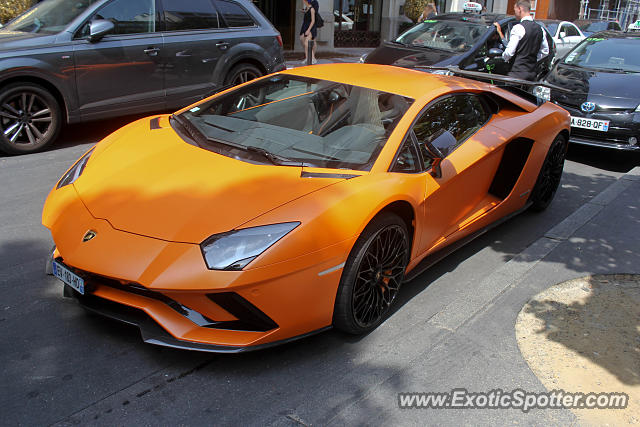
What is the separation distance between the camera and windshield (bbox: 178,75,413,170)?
3611 millimetres

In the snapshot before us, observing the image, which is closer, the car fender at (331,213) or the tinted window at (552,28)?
the car fender at (331,213)

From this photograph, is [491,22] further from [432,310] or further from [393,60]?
[432,310]

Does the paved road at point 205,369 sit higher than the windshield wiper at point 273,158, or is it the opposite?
the windshield wiper at point 273,158

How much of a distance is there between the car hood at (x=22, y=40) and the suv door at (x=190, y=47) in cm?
137

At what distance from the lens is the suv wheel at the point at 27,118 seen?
6348mm

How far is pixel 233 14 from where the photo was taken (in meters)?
8.30

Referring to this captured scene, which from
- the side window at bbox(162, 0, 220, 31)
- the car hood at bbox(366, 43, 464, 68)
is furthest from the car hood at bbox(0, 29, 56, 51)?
the car hood at bbox(366, 43, 464, 68)

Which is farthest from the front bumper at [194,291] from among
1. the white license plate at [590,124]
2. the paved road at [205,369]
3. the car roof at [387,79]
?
the white license plate at [590,124]

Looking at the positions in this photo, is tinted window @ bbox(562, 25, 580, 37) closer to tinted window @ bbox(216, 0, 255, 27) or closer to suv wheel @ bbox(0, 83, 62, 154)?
tinted window @ bbox(216, 0, 255, 27)

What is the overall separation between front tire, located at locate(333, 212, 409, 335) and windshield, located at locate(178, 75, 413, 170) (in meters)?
0.42

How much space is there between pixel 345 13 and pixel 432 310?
62.1 ft

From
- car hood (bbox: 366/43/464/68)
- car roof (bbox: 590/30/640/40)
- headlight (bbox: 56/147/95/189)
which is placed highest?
car roof (bbox: 590/30/640/40)

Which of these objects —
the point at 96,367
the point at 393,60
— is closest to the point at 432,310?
the point at 96,367

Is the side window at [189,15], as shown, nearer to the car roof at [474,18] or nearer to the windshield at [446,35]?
the windshield at [446,35]
